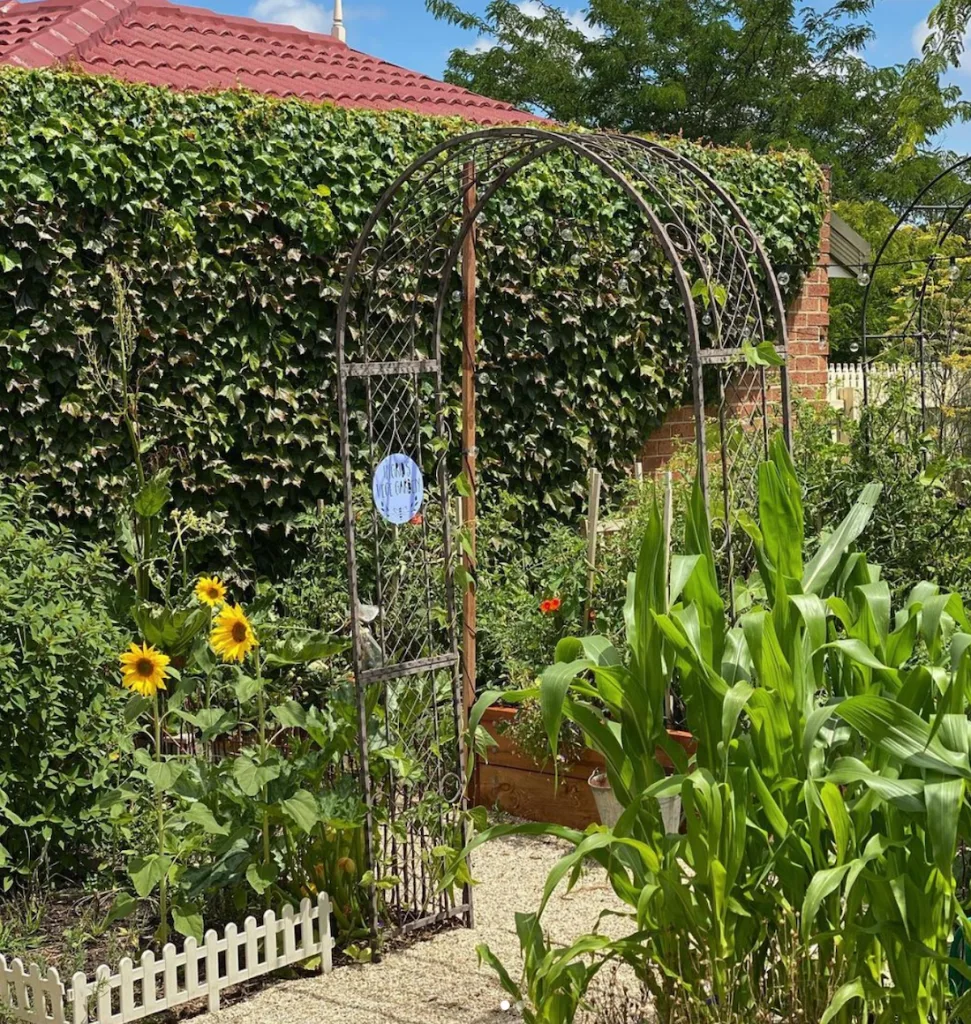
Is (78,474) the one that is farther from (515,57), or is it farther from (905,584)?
(515,57)

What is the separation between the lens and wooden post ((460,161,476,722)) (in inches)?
171

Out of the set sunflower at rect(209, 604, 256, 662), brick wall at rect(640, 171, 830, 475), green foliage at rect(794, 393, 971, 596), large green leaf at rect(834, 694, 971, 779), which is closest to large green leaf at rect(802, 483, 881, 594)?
large green leaf at rect(834, 694, 971, 779)

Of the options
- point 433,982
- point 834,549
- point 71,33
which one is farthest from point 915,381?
point 71,33

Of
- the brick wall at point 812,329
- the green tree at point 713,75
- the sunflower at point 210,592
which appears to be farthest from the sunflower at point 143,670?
the green tree at point 713,75

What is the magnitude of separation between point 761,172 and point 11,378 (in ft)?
16.2

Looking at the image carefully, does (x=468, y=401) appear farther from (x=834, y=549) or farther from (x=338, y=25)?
(x=338, y=25)

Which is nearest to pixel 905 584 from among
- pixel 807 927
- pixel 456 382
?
pixel 456 382

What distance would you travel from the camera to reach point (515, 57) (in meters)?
20.1

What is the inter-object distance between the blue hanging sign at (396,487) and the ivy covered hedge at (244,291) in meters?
1.93

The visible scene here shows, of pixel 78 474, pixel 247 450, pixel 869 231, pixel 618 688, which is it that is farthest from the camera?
pixel 869 231

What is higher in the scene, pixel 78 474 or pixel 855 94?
pixel 855 94

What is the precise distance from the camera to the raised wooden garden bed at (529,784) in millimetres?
4902

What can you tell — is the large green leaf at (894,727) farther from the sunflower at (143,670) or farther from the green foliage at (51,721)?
the green foliage at (51,721)

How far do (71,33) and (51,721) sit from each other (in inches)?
211
